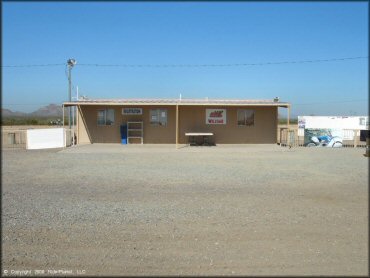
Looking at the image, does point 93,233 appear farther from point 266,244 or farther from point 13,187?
point 13,187

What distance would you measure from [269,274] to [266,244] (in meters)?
0.96

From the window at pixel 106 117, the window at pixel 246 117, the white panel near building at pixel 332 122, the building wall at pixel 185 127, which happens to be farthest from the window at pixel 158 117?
the white panel near building at pixel 332 122

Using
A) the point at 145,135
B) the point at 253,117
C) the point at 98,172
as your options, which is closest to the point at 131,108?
the point at 145,135

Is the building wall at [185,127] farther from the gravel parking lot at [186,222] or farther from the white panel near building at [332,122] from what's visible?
the gravel parking lot at [186,222]

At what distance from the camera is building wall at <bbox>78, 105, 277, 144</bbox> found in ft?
→ 76.2

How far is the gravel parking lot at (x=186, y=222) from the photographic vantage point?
4352mm

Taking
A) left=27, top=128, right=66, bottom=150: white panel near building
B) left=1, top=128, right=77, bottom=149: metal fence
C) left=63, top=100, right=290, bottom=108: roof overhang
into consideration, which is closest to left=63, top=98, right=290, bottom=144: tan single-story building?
left=63, top=100, right=290, bottom=108: roof overhang

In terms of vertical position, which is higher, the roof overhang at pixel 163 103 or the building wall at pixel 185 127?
the roof overhang at pixel 163 103

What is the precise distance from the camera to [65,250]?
4.75 metres

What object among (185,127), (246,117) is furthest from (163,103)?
(246,117)

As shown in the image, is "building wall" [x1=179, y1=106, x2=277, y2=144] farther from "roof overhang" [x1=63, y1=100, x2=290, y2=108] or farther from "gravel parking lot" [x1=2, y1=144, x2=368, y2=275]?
"gravel parking lot" [x1=2, y1=144, x2=368, y2=275]

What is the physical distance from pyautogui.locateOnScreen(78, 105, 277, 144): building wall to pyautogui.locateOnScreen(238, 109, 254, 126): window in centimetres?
22

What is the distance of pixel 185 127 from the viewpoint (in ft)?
76.5

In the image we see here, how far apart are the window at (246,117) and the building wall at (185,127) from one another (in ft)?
0.72
